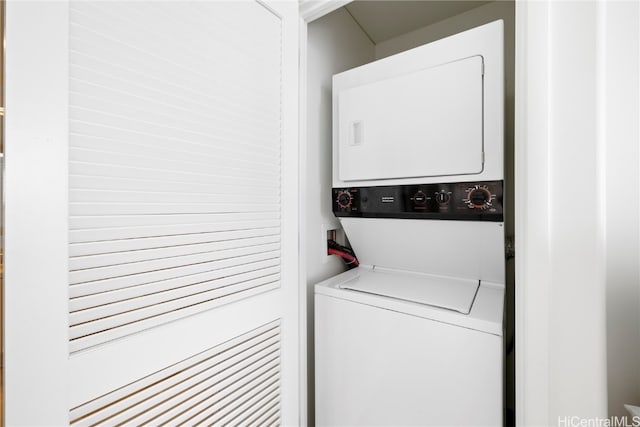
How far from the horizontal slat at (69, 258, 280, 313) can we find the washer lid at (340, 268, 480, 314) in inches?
21.7

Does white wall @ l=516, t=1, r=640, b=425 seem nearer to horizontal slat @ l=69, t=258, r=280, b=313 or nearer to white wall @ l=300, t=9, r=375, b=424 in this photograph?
horizontal slat @ l=69, t=258, r=280, b=313

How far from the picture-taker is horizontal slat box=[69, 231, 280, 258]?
739mm

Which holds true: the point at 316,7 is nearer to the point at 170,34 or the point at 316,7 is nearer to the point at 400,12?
the point at 170,34

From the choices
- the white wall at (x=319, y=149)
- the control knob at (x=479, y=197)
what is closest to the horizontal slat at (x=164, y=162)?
the white wall at (x=319, y=149)

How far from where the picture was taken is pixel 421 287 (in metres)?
1.51

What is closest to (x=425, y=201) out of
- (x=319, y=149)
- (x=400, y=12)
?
(x=319, y=149)

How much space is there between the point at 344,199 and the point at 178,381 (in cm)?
119

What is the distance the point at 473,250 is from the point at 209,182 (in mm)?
1314

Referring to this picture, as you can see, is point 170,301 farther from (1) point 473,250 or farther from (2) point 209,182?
(1) point 473,250

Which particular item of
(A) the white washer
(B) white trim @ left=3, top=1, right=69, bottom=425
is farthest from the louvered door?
(A) the white washer

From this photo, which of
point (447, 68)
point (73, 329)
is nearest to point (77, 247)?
point (73, 329)

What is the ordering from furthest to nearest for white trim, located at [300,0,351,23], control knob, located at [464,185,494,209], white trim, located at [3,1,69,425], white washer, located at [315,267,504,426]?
white trim, located at [300,0,351,23]
control knob, located at [464,185,494,209]
white washer, located at [315,267,504,426]
white trim, located at [3,1,69,425]

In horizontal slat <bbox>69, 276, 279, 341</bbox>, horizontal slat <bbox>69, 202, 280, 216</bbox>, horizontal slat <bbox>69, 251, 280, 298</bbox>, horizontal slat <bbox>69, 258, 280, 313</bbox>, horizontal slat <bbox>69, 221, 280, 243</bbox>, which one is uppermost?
horizontal slat <bbox>69, 202, 280, 216</bbox>

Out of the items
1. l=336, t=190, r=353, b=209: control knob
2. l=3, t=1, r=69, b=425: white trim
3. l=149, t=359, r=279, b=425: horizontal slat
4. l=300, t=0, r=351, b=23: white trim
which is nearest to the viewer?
l=3, t=1, r=69, b=425: white trim
